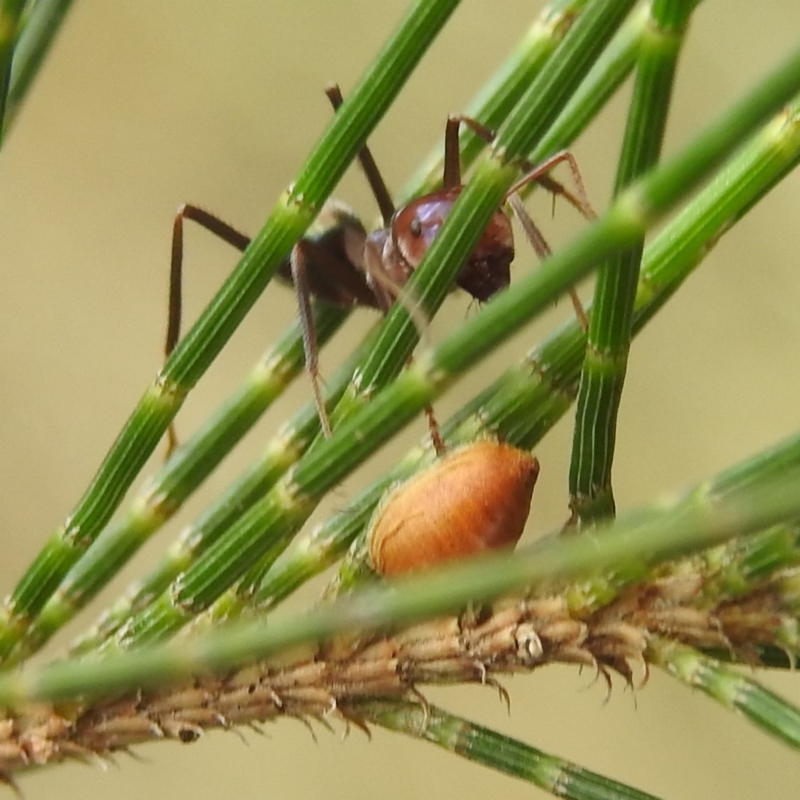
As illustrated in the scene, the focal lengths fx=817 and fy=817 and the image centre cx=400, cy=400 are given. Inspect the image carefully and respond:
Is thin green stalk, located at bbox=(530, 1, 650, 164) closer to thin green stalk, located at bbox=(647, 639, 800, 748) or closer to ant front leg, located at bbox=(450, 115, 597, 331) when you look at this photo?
ant front leg, located at bbox=(450, 115, 597, 331)

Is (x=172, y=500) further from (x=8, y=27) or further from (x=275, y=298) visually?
(x=275, y=298)

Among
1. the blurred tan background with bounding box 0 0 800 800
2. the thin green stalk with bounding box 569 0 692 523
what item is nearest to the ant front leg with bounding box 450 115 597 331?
the thin green stalk with bounding box 569 0 692 523

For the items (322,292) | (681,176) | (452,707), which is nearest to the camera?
(681,176)

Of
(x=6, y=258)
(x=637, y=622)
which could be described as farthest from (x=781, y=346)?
(x=6, y=258)

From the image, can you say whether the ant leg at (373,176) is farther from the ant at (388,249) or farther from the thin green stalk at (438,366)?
the thin green stalk at (438,366)

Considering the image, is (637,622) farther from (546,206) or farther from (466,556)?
(546,206)

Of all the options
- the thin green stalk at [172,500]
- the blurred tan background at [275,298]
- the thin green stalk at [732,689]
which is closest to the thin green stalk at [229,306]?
the thin green stalk at [172,500]
